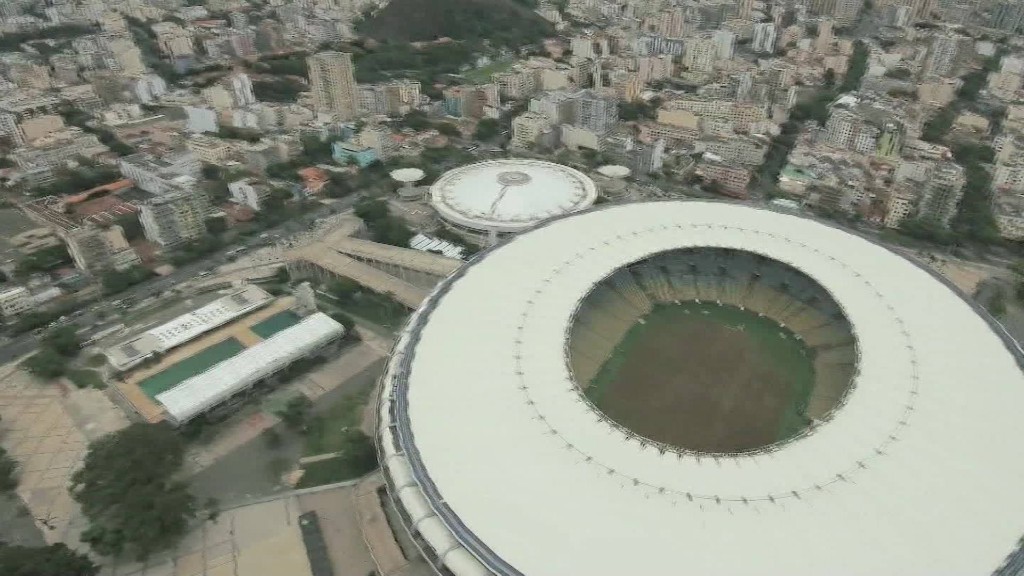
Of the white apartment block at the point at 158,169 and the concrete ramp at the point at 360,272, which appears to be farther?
the white apartment block at the point at 158,169

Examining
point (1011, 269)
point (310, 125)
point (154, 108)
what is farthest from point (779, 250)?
point (154, 108)

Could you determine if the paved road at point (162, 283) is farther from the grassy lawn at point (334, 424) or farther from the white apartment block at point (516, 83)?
the white apartment block at point (516, 83)

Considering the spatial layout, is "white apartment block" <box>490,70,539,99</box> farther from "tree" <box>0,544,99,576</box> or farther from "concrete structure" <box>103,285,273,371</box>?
"tree" <box>0,544,99,576</box>

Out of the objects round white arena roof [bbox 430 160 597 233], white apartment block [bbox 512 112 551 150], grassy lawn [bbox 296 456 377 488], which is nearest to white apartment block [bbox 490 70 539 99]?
white apartment block [bbox 512 112 551 150]

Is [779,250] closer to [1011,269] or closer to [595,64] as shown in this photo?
[1011,269]

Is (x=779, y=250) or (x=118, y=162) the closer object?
(x=779, y=250)

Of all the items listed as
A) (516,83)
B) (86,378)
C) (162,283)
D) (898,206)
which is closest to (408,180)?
(162,283)

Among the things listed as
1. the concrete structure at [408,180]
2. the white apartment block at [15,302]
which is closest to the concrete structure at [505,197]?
the concrete structure at [408,180]

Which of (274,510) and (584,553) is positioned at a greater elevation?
(584,553)
